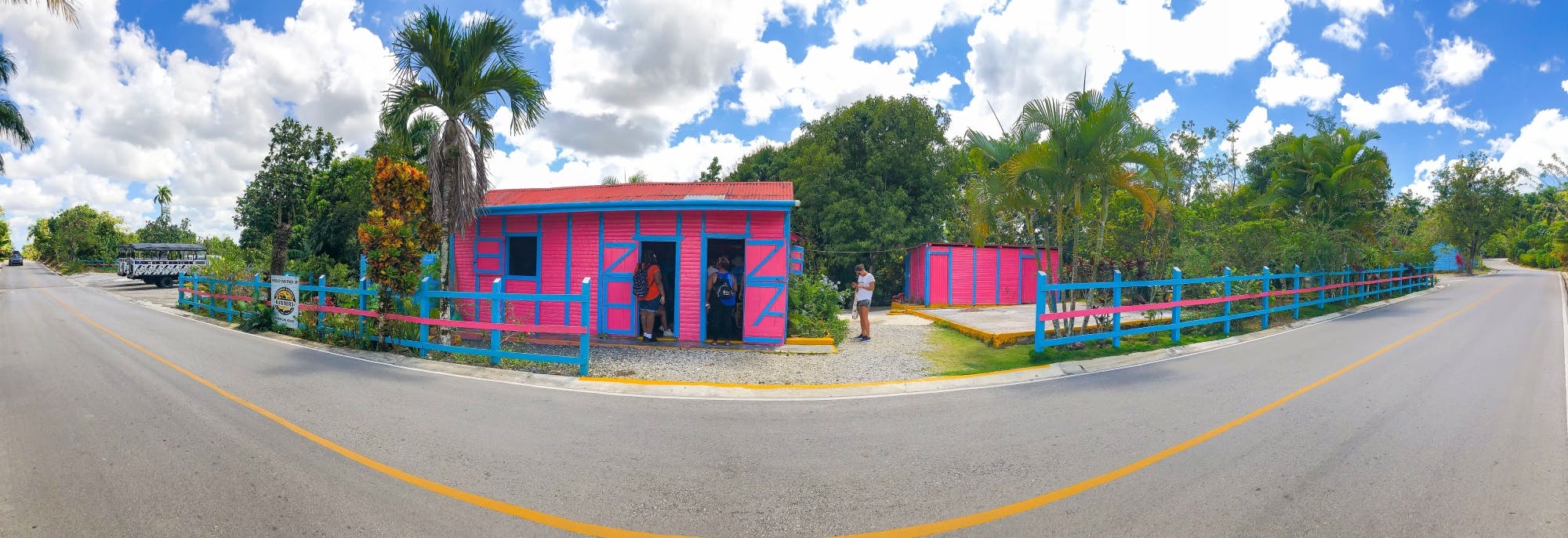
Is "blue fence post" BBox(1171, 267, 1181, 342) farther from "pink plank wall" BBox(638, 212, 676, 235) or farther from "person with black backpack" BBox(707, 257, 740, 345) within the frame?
"pink plank wall" BBox(638, 212, 676, 235)

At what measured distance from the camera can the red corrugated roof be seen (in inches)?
436

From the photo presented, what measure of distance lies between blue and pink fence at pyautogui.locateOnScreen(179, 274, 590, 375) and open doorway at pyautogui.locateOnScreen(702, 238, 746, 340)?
6.92ft

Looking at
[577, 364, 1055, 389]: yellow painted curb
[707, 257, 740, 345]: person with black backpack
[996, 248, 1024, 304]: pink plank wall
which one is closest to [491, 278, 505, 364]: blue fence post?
[577, 364, 1055, 389]: yellow painted curb

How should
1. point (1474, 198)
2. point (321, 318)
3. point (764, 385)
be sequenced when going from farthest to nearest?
point (1474, 198)
point (321, 318)
point (764, 385)

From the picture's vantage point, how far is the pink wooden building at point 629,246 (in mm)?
10812

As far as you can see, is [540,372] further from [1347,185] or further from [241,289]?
[1347,185]

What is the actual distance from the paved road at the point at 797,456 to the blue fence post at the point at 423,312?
1259mm

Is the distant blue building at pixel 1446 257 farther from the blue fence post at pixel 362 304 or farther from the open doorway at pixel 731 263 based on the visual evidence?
the blue fence post at pixel 362 304

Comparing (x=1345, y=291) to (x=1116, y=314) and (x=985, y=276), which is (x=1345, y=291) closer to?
(x=985, y=276)

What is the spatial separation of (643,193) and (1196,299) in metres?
12.3

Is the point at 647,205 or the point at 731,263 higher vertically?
the point at 647,205

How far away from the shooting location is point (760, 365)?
921 cm

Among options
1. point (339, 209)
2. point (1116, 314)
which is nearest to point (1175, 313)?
point (1116, 314)

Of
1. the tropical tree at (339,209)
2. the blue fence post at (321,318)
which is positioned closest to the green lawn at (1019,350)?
the blue fence post at (321,318)
